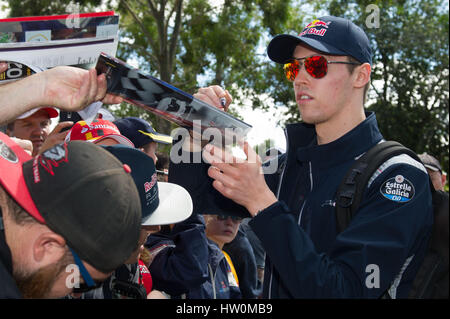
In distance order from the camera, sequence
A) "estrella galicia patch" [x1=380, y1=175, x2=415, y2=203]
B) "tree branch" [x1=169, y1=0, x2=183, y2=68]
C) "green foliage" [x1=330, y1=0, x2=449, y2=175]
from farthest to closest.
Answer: "green foliage" [x1=330, y1=0, x2=449, y2=175] < "tree branch" [x1=169, y1=0, x2=183, y2=68] < "estrella galicia patch" [x1=380, y1=175, x2=415, y2=203]

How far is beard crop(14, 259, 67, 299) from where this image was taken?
1647 millimetres

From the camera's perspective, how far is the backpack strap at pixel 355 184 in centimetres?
198

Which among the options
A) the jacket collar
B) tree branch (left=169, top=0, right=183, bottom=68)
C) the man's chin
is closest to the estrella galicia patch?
the jacket collar

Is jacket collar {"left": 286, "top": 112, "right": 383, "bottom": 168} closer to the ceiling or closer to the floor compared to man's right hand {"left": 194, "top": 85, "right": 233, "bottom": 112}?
closer to the floor

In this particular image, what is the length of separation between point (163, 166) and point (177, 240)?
1.92m

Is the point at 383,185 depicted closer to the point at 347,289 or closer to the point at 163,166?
the point at 347,289

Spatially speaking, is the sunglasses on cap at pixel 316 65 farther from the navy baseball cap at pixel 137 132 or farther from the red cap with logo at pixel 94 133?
the navy baseball cap at pixel 137 132

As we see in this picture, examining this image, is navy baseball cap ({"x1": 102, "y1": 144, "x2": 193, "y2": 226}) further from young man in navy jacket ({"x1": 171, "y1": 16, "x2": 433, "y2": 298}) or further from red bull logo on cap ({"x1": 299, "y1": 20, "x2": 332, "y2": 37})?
red bull logo on cap ({"x1": 299, "y1": 20, "x2": 332, "y2": 37})

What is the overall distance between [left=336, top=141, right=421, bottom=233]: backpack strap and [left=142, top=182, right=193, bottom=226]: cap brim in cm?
71

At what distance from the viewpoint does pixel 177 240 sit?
3164mm

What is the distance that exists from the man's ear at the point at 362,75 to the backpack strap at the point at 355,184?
524mm

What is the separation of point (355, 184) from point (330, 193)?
14cm

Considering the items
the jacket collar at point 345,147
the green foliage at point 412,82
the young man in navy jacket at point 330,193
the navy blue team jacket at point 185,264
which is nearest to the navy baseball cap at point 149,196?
the young man in navy jacket at point 330,193
